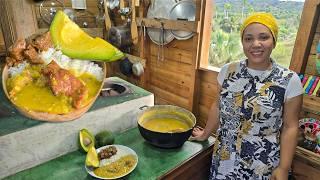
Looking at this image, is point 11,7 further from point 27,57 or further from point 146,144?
point 146,144

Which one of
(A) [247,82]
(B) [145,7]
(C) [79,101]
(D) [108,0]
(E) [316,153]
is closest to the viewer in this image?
(C) [79,101]

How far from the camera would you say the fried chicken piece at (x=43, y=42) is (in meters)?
0.79

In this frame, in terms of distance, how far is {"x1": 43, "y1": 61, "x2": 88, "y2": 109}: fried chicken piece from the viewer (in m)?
0.80

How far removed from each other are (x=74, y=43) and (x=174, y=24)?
187 centimetres

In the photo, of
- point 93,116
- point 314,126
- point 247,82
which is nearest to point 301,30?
point 314,126

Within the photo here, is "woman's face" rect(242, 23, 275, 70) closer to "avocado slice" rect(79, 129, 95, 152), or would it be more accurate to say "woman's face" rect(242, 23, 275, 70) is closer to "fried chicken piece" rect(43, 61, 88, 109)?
"fried chicken piece" rect(43, 61, 88, 109)

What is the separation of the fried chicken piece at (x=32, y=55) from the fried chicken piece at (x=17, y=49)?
14 millimetres

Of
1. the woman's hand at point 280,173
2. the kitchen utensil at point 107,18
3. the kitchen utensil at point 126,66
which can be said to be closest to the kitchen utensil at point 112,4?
the kitchen utensil at point 107,18

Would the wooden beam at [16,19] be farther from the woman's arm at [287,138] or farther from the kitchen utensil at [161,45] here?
the kitchen utensil at [161,45]

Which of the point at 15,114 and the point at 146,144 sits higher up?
the point at 15,114

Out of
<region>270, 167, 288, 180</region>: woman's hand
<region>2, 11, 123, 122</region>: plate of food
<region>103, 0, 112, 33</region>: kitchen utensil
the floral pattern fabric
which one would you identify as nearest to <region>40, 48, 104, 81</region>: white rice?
<region>2, 11, 123, 122</region>: plate of food

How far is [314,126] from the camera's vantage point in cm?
157

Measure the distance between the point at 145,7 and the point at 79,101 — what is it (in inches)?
94.9

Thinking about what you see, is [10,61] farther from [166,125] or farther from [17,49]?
[166,125]
